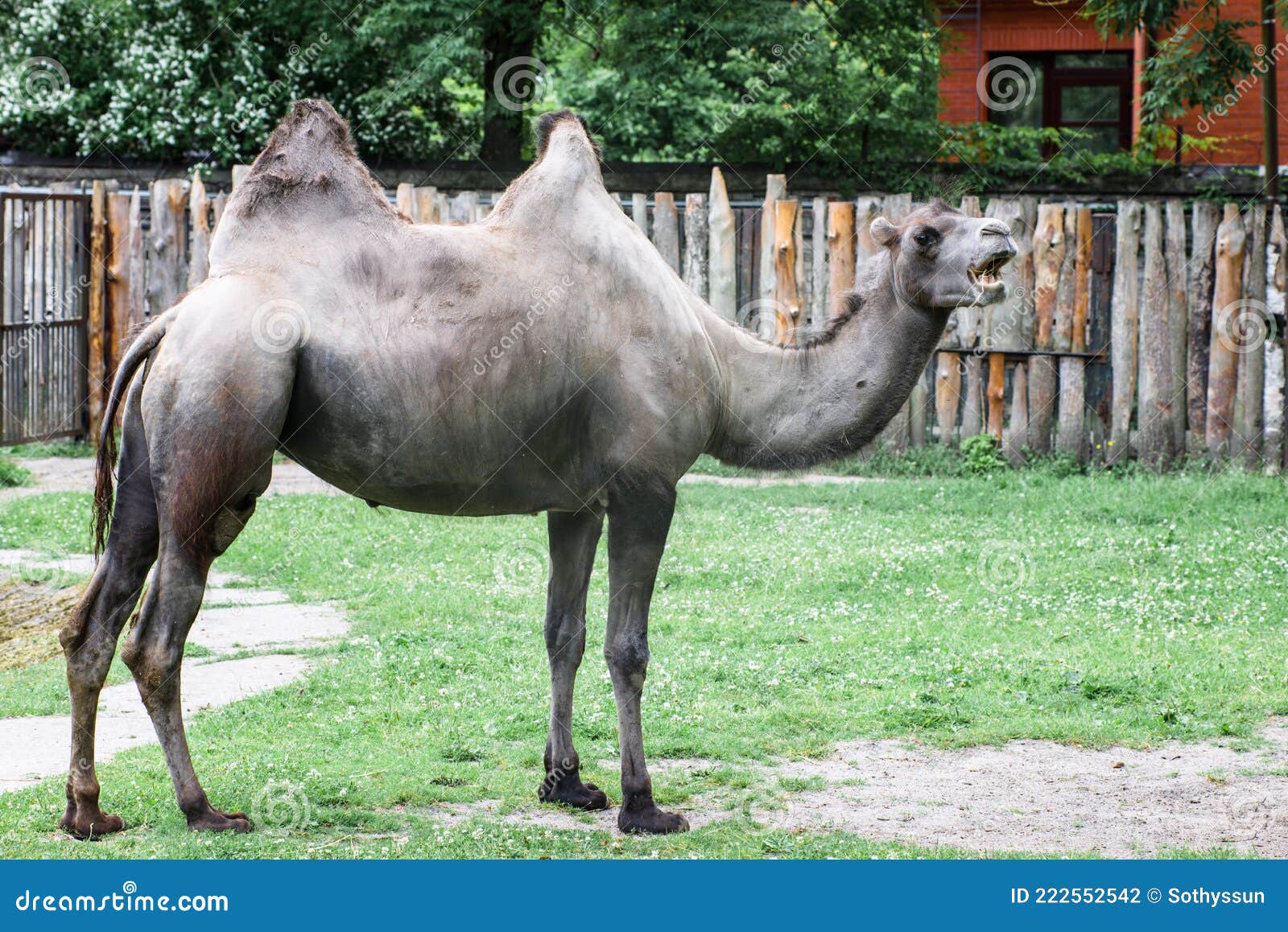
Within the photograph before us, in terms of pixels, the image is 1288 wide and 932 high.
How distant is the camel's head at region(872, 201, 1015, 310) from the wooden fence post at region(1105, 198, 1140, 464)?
8.03 meters

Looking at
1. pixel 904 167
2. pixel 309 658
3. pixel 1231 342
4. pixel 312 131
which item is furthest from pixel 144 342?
pixel 904 167

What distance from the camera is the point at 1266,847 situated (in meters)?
5.55

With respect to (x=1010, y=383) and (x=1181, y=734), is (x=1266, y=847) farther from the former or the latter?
(x=1010, y=383)

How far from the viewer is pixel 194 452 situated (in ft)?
17.0

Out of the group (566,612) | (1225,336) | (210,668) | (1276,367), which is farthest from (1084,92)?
(566,612)

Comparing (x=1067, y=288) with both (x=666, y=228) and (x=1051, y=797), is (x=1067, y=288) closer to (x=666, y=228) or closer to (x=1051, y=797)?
(x=666, y=228)

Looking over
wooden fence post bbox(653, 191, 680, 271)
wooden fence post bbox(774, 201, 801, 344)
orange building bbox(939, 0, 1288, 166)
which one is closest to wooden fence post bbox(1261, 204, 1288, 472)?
wooden fence post bbox(774, 201, 801, 344)

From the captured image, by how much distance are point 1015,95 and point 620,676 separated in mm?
19811

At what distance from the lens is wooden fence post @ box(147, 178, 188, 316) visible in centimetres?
1510

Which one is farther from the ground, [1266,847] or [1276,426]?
[1276,426]

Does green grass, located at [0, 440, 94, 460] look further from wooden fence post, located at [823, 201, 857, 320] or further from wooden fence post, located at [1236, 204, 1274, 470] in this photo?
wooden fence post, located at [1236, 204, 1274, 470]

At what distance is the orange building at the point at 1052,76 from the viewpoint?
2153 centimetres

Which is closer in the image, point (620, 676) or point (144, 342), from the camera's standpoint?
point (144, 342)

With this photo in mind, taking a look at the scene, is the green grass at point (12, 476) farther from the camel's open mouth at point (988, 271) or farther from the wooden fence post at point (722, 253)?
the camel's open mouth at point (988, 271)
